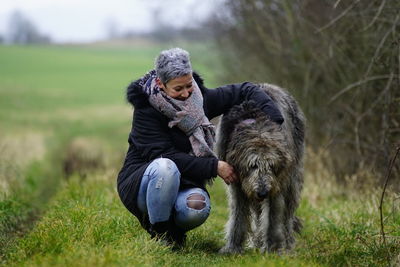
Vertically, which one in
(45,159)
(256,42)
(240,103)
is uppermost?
(256,42)

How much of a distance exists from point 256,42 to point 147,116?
8229mm

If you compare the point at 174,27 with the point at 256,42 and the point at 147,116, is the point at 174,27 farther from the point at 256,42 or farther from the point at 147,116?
the point at 147,116

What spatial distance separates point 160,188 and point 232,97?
1.15m

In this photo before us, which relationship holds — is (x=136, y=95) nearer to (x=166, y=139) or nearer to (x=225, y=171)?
(x=166, y=139)

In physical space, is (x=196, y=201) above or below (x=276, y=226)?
above

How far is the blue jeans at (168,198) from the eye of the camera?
217 inches

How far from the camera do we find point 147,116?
18.7 ft

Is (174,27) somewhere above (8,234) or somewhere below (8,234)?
above

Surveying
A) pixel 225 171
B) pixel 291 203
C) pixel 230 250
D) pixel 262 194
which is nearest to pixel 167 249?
pixel 230 250

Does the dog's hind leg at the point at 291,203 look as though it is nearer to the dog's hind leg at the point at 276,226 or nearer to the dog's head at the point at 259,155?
the dog's hind leg at the point at 276,226

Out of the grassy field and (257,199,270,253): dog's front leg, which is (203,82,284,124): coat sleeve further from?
the grassy field

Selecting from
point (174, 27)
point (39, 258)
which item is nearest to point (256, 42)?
point (174, 27)

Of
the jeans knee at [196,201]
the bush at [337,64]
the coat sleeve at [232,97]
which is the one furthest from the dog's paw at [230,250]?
the bush at [337,64]

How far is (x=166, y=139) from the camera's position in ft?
18.7
